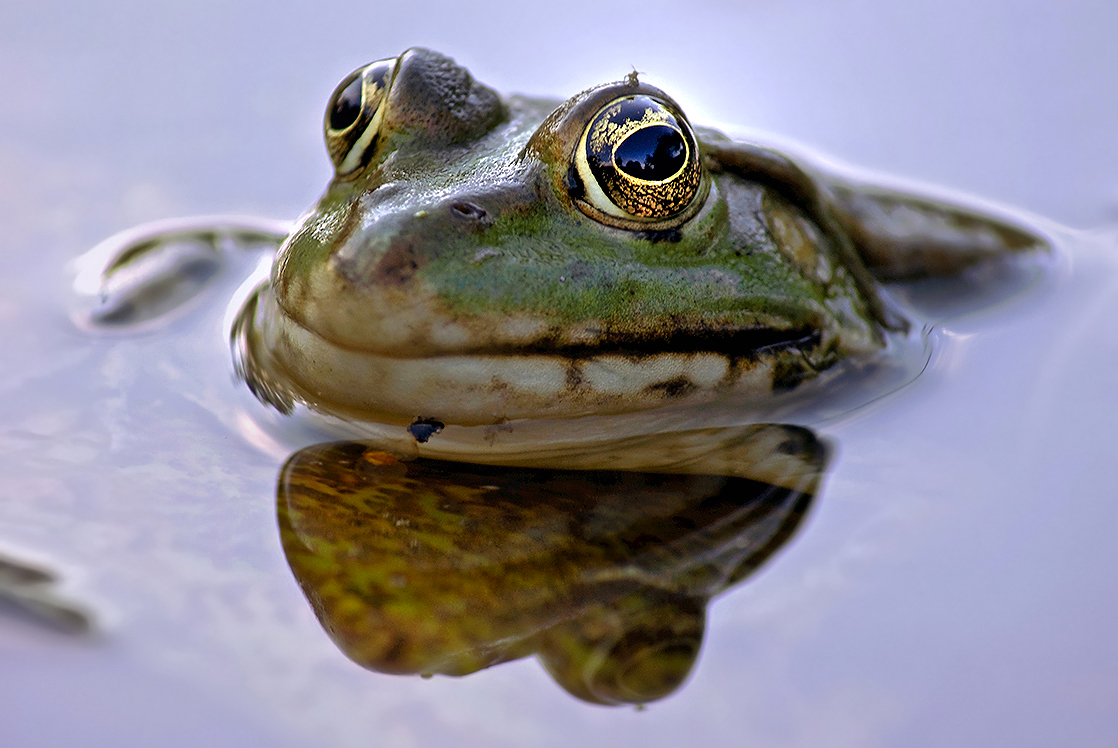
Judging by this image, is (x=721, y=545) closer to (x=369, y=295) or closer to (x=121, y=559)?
(x=369, y=295)

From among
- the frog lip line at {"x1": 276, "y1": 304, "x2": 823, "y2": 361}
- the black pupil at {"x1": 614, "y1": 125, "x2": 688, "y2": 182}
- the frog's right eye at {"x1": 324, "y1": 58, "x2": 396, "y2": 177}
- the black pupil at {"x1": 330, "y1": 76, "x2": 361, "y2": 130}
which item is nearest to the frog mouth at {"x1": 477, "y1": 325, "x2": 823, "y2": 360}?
the frog lip line at {"x1": 276, "y1": 304, "x2": 823, "y2": 361}

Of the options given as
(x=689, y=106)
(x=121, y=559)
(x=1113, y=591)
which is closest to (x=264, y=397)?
(x=121, y=559)

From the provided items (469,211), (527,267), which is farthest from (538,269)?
(469,211)

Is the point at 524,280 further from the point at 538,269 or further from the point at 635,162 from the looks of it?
the point at 635,162

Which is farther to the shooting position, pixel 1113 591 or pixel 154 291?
pixel 154 291

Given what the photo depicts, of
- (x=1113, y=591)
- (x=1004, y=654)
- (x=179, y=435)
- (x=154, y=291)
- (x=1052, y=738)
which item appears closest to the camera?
(x=1052, y=738)

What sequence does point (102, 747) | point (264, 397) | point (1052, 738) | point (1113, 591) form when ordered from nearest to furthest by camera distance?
point (102, 747), point (1052, 738), point (1113, 591), point (264, 397)
